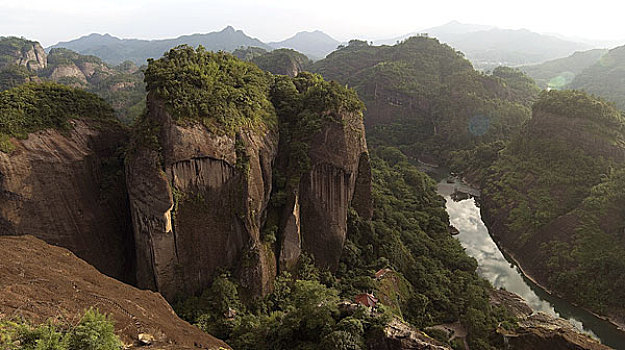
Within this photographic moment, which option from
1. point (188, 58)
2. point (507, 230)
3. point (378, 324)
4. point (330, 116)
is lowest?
point (507, 230)

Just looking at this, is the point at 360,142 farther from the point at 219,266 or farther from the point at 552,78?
the point at 552,78

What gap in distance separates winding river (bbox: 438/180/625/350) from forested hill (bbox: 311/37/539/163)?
71.2 feet

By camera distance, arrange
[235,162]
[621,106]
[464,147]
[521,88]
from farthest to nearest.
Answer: [521,88] < [621,106] < [464,147] < [235,162]

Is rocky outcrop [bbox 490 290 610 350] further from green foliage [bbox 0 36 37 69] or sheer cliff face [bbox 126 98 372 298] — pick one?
green foliage [bbox 0 36 37 69]

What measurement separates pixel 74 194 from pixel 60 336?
13636mm

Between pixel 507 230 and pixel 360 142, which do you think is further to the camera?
pixel 507 230

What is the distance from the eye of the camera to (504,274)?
38.2 metres

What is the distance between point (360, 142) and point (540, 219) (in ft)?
88.0

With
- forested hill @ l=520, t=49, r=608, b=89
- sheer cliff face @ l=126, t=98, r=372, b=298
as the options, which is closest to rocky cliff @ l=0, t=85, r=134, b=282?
sheer cliff face @ l=126, t=98, r=372, b=298

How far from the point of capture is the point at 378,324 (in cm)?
1303

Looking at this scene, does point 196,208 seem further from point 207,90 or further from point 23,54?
point 23,54

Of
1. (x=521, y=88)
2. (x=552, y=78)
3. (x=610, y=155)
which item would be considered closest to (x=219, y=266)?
(x=610, y=155)

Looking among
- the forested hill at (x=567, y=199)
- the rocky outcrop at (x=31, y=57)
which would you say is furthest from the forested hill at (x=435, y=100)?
the rocky outcrop at (x=31, y=57)

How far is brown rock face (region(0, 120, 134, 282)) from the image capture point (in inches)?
704
